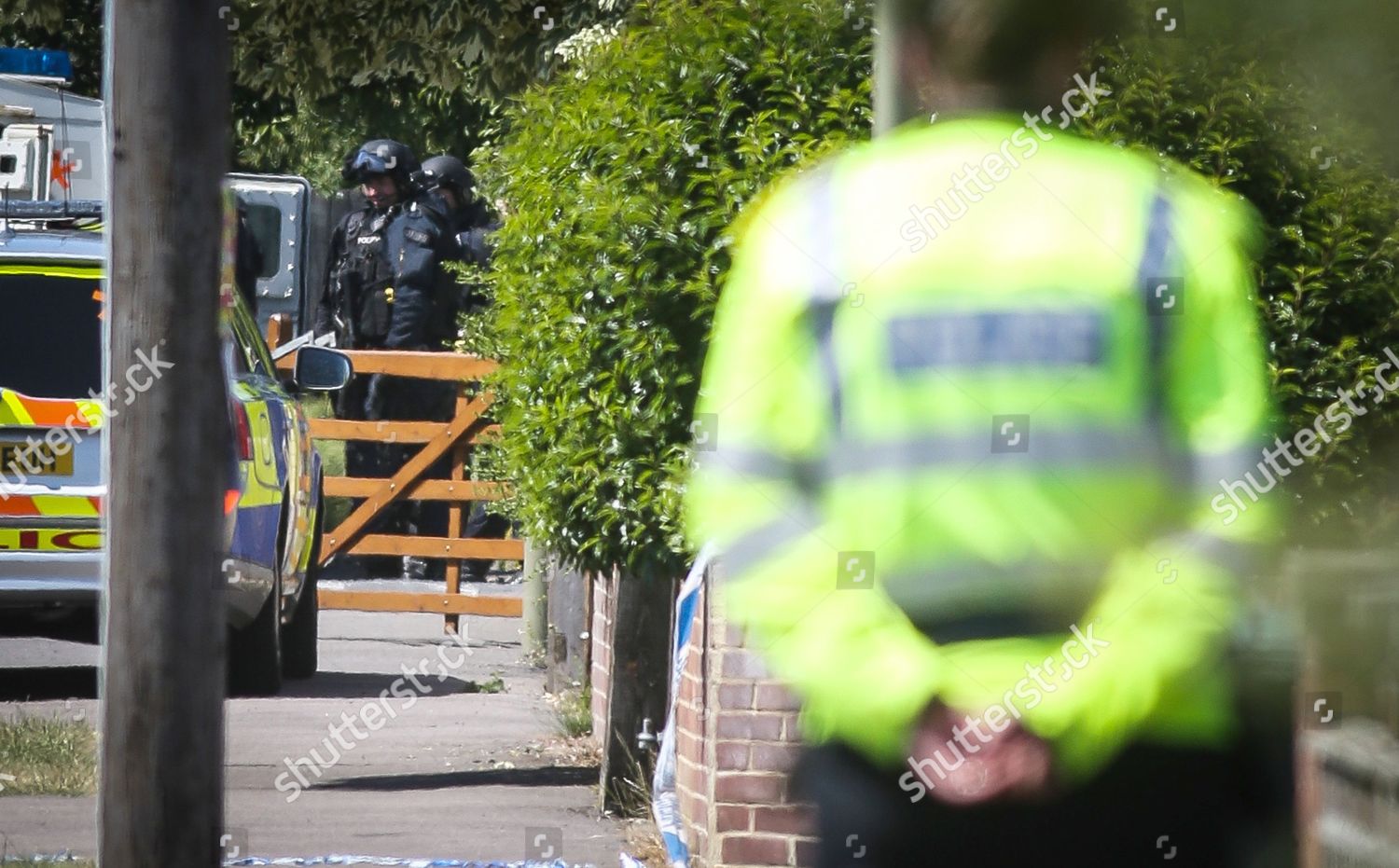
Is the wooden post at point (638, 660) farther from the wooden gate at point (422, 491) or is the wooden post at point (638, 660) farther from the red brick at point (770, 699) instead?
the wooden gate at point (422, 491)

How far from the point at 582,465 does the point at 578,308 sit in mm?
418

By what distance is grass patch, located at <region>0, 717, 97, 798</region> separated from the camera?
730 centimetres

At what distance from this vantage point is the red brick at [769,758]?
5.42 m

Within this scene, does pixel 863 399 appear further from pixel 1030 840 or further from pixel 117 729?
pixel 117 729

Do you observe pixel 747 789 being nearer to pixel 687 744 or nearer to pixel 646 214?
pixel 687 744

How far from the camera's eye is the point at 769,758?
5.45 m

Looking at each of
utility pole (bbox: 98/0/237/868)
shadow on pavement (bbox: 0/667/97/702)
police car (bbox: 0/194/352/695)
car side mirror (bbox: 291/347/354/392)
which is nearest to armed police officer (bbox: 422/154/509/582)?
shadow on pavement (bbox: 0/667/97/702)

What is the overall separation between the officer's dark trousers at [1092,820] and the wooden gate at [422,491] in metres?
9.64

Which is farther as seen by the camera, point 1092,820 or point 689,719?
point 689,719

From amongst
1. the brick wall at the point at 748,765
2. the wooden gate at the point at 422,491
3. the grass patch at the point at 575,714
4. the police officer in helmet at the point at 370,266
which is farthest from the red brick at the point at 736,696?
the police officer in helmet at the point at 370,266

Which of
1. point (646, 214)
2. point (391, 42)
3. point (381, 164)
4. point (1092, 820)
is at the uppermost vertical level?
point (391, 42)

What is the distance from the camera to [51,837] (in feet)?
21.5

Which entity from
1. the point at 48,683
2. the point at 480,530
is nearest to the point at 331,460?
the point at 480,530

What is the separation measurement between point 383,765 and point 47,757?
115 cm
